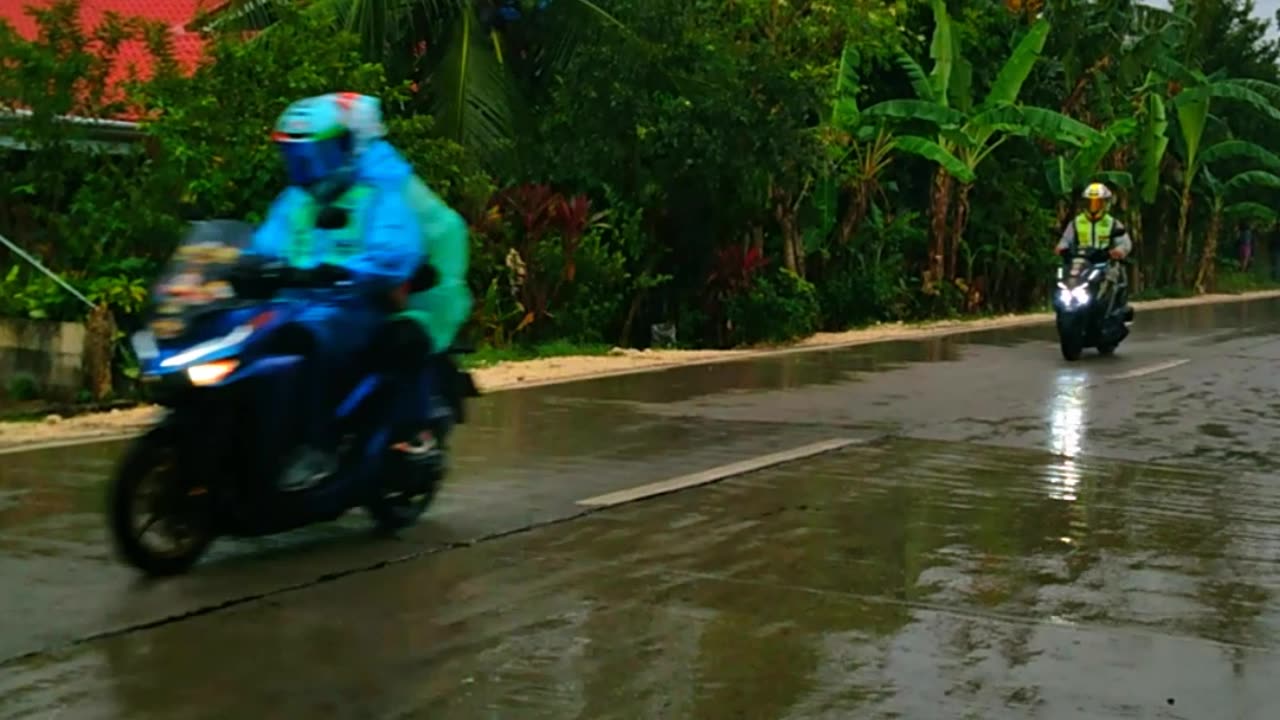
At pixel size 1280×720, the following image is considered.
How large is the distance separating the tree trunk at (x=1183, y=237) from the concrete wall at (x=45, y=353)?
28956mm

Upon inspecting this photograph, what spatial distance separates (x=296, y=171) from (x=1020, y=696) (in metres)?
3.86

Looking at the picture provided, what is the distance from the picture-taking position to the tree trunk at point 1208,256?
131 ft

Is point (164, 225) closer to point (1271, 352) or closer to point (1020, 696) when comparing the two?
point (1020, 696)

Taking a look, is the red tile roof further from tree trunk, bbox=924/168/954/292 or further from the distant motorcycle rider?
tree trunk, bbox=924/168/954/292

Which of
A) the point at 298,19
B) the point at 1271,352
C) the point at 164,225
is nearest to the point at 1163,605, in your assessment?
the point at 164,225

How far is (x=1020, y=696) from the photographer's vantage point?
215 inches

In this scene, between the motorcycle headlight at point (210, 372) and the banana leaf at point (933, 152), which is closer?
the motorcycle headlight at point (210, 372)

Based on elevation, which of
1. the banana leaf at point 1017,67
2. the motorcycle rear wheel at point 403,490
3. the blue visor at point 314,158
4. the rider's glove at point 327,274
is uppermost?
the banana leaf at point 1017,67

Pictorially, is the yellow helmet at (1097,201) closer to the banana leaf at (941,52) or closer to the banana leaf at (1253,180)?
the banana leaf at (941,52)

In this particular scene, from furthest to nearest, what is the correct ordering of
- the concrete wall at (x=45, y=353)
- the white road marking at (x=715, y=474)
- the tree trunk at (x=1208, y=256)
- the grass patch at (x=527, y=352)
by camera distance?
1. the tree trunk at (x=1208, y=256)
2. the grass patch at (x=527, y=352)
3. the concrete wall at (x=45, y=353)
4. the white road marking at (x=715, y=474)

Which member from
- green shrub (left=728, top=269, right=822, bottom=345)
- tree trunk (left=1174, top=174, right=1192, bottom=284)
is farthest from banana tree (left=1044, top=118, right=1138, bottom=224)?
green shrub (left=728, top=269, right=822, bottom=345)

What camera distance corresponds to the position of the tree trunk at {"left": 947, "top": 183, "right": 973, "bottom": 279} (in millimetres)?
27995

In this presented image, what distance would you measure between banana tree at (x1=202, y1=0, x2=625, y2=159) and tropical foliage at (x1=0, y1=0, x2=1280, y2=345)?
0.14ft

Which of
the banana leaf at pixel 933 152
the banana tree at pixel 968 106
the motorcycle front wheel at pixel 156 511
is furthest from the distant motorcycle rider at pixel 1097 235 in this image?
the motorcycle front wheel at pixel 156 511
